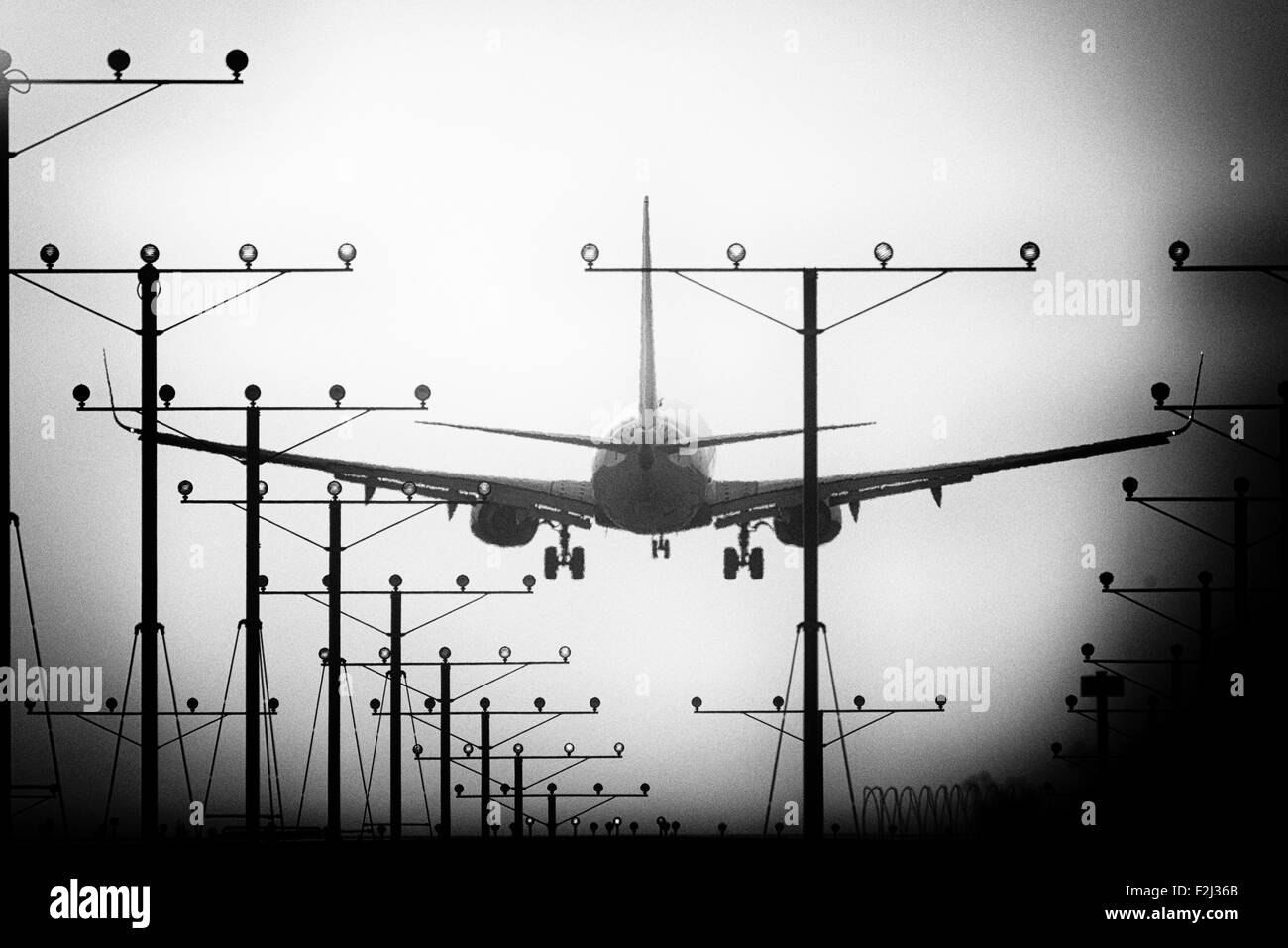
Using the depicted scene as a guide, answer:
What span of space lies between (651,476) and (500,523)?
25.5ft

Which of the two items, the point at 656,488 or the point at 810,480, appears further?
the point at 656,488

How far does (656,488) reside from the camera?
2153 inches

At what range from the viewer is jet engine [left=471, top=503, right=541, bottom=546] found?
199 feet

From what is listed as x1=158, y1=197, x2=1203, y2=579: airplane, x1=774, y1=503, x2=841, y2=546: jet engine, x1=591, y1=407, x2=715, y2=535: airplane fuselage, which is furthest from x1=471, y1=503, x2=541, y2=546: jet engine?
x1=774, y1=503, x2=841, y2=546: jet engine

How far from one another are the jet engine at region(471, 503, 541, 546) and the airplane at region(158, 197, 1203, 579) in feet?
0.09

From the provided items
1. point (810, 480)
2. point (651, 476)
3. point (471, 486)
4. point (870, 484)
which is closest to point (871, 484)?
point (870, 484)

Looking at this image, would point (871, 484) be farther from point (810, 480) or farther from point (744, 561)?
point (810, 480)

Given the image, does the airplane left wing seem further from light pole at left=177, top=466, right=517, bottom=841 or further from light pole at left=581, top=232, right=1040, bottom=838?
light pole at left=581, top=232, right=1040, bottom=838

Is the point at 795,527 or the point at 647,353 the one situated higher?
the point at 647,353

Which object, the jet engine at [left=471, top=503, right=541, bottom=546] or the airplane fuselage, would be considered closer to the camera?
the airplane fuselage
